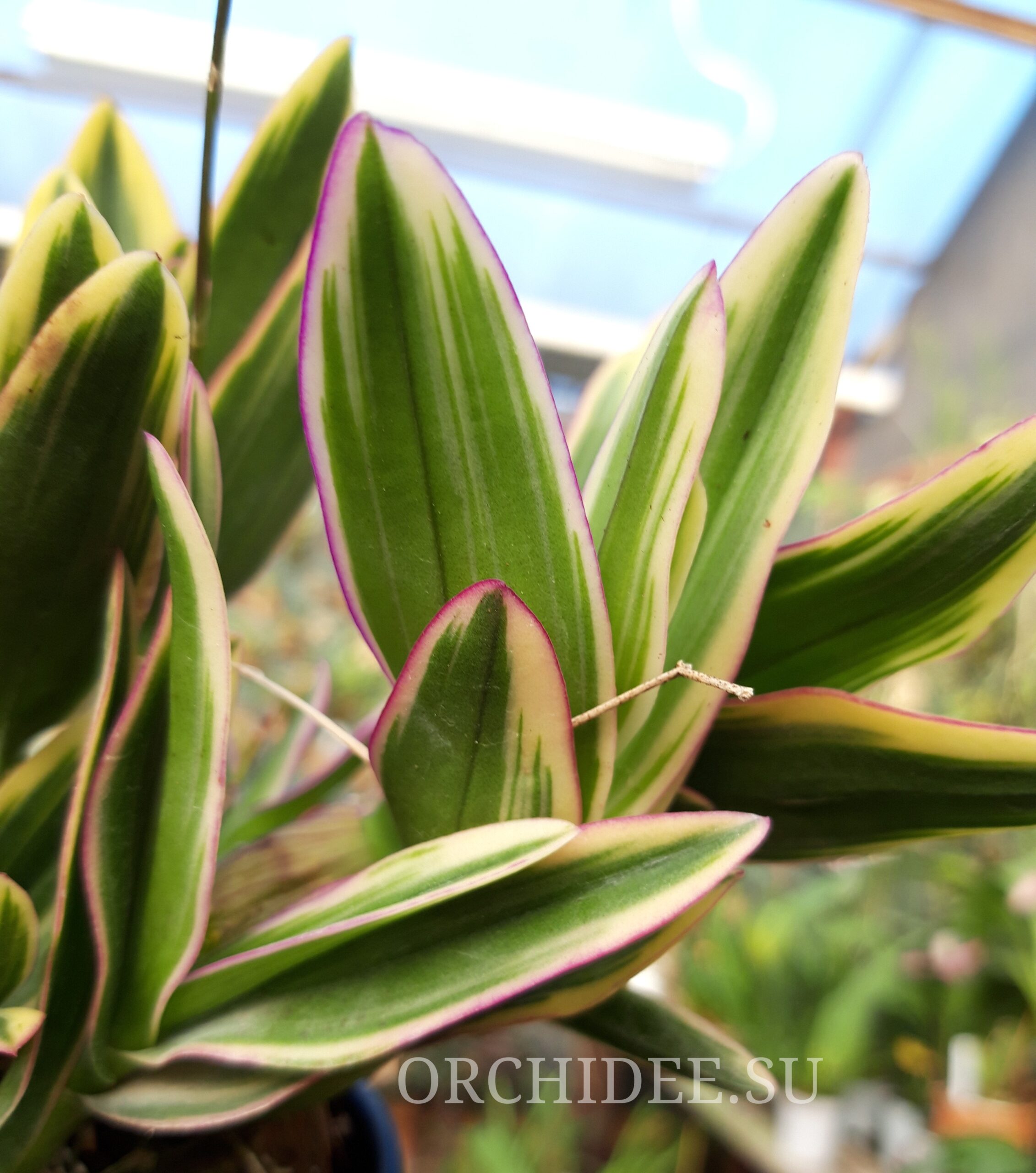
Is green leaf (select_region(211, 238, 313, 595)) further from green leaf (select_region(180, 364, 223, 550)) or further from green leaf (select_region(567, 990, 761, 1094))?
green leaf (select_region(567, 990, 761, 1094))

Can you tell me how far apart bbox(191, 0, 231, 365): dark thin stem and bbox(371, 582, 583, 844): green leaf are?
0.43 feet

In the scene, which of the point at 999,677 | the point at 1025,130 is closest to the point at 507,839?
the point at 999,677

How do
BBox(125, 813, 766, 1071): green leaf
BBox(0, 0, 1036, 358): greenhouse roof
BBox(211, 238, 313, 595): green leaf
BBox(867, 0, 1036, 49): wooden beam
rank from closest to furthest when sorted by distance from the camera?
BBox(125, 813, 766, 1071): green leaf < BBox(211, 238, 313, 595): green leaf < BBox(867, 0, 1036, 49): wooden beam < BBox(0, 0, 1036, 358): greenhouse roof

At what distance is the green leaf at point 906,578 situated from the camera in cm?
22

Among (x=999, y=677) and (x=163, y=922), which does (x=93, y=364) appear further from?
(x=999, y=677)

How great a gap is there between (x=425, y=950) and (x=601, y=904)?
1.7 inches

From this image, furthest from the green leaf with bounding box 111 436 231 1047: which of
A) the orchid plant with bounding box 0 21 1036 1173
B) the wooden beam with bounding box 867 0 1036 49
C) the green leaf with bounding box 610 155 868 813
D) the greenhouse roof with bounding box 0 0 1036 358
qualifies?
the greenhouse roof with bounding box 0 0 1036 358

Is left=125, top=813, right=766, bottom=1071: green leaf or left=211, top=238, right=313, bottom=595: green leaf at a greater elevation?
left=211, top=238, right=313, bottom=595: green leaf

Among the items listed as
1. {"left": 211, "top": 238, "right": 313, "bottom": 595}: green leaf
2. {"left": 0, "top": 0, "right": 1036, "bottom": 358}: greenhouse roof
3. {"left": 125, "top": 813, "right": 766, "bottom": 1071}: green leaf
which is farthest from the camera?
{"left": 0, "top": 0, "right": 1036, "bottom": 358}: greenhouse roof

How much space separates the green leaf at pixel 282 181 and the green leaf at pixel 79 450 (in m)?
0.09

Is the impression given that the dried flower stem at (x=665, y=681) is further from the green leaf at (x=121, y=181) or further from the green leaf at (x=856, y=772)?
the green leaf at (x=121, y=181)

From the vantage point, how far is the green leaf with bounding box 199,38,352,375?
11.9 inches

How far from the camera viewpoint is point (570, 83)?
248 centimetres

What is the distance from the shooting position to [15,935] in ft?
0.69
